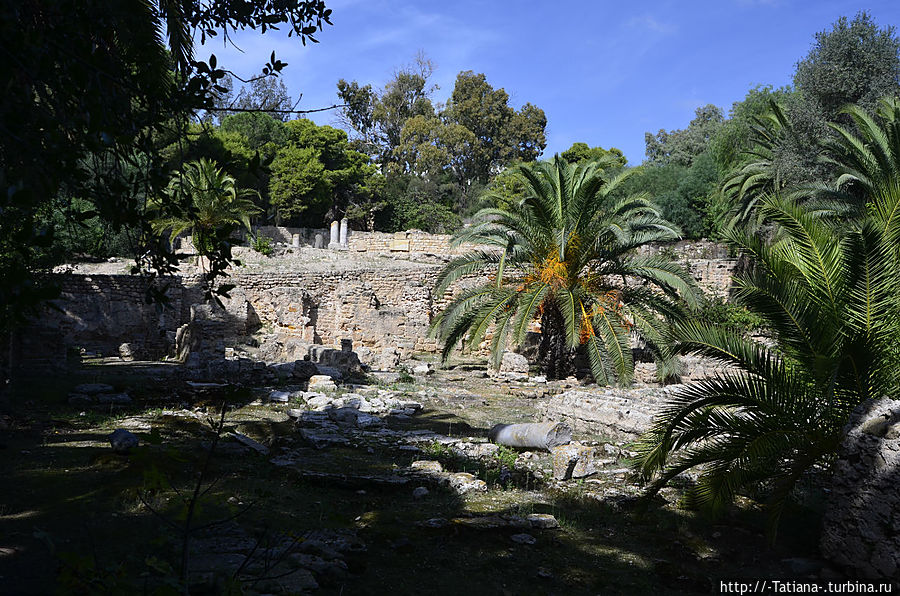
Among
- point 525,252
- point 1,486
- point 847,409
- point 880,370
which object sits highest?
point 525,252

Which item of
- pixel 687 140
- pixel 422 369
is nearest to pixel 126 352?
pixel 422 369

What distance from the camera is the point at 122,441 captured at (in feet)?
22.0

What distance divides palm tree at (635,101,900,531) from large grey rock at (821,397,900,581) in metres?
0.38

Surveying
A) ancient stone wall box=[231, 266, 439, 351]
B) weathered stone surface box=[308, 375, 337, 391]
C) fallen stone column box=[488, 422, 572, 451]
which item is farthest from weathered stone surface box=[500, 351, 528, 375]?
fallen stone column box=[488, 422, 572, 451]

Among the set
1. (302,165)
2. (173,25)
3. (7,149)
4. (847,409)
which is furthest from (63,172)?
(302,165)

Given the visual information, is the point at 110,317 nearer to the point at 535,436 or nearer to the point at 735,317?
the point at 535,436

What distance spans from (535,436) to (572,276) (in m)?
6.72

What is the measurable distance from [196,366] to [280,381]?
1698mm

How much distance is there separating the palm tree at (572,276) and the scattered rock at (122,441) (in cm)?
768

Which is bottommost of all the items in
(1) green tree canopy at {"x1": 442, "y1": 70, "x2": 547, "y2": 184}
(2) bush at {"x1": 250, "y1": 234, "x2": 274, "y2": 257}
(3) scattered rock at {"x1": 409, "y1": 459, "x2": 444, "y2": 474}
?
(3) scattered rock at {"x1": 409, "y1": 459, "x2": 444, "y2": 474}

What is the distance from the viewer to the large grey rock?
170 inches

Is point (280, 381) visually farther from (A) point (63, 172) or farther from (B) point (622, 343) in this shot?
(A) point (63, 172)

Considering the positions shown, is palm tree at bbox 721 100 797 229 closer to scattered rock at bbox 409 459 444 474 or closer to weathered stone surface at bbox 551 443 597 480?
weathered stone surface at bbox 551 443 597 480

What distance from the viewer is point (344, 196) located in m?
40.8
